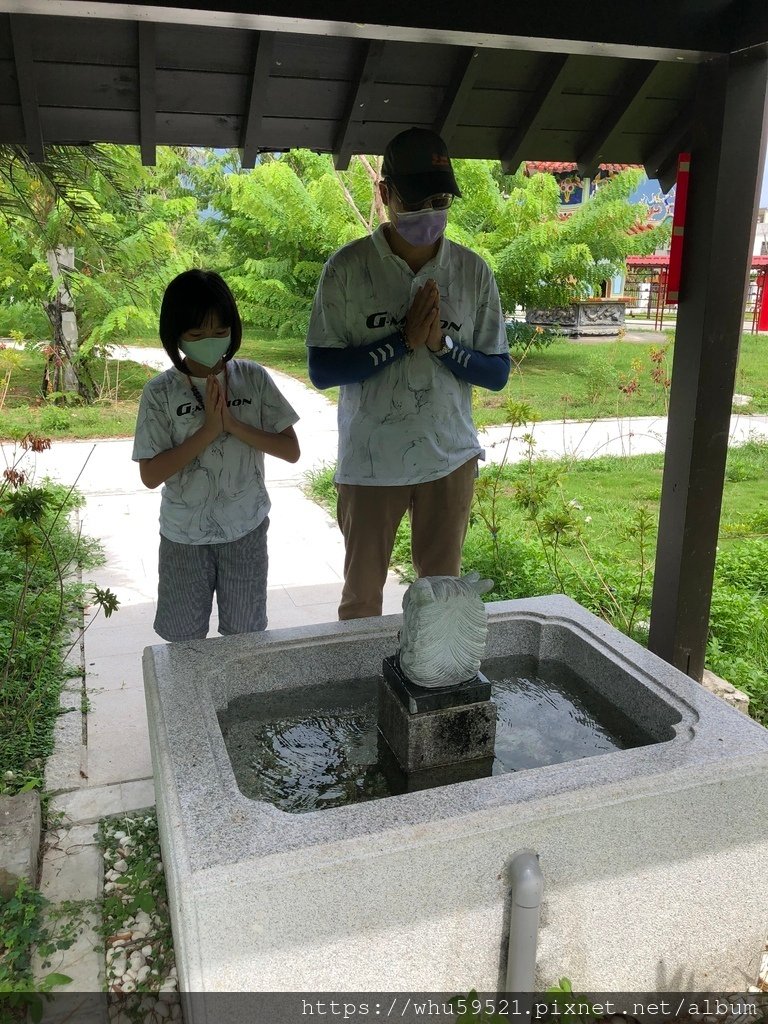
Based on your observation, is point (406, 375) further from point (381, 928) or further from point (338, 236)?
point (338, 236)

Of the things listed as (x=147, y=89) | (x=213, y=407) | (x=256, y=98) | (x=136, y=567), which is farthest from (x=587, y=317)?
(x=213, y=407)

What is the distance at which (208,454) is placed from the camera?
2605 millimetres

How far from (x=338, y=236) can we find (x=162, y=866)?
1204 cm

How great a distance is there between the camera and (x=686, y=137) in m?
3.47

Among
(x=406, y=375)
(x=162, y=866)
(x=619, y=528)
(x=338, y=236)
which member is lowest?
(x=162, y=866)

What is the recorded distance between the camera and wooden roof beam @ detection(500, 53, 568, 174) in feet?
10.1

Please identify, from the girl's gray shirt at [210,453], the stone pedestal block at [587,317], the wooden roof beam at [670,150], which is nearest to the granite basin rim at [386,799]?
the girl's gray shirt at [210,453]

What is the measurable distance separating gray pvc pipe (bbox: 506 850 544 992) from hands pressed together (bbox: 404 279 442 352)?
1564 millimetres

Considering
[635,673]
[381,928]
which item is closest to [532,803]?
[381,928]

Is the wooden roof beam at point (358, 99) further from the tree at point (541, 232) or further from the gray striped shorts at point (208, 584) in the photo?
the tree at point (541, 232)

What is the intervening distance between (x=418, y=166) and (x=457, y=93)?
75 centimetres

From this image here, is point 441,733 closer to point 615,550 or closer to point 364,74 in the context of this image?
point 364,74

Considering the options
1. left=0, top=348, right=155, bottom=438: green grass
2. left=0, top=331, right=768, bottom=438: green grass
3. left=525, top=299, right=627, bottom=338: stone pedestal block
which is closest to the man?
left=0, top=331, right=768, bottom=438: green grass

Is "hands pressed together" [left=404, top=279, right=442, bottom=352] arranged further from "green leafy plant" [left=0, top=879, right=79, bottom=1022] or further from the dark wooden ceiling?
"green leafy plant" [left=0, top=879, right=79, bottom=1022]
